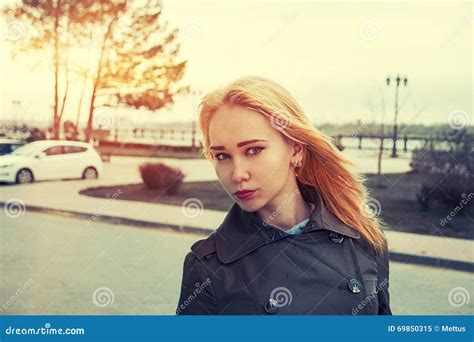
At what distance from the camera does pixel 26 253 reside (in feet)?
25.4

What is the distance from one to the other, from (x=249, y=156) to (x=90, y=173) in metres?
13.5

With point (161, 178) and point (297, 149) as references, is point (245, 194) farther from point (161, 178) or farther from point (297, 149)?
point (161, 178)

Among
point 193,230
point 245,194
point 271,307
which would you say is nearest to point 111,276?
point 193,230

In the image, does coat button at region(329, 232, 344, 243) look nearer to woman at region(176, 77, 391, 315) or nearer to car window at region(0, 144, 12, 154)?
Result: woman at region(176, 77, 391, 315)

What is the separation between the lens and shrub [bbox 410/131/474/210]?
11.9 meters

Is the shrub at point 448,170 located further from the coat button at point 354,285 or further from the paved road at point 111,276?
the coat button at point 354,285

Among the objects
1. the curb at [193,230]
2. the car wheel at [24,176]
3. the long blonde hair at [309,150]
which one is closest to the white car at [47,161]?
the car wheel at [24,176]

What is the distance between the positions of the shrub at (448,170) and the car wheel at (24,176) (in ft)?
22.3

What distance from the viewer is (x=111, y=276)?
6.83m

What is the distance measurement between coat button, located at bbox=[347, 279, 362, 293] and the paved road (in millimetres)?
3591

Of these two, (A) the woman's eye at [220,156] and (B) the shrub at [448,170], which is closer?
(A) the woman's eye at [220,156]

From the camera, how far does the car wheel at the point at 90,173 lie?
50.4 feet
